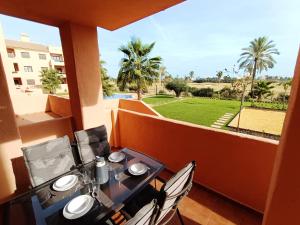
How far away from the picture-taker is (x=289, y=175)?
111 cm

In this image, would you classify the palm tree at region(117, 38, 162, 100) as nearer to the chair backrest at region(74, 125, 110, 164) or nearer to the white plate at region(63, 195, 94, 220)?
the chair backrest at region(74, 125, 110, 164)

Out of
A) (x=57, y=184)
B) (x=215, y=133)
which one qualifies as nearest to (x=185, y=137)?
(x=215, y=133)

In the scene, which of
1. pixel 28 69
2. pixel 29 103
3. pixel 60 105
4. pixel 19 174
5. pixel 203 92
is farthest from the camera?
pixel 203 92

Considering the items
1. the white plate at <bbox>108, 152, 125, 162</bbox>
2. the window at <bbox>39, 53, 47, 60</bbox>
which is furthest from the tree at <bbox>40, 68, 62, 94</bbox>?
the white plate at <bbox>108, 152, 125, 162</bbox>

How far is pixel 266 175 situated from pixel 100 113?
3.05m

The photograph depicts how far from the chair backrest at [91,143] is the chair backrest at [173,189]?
128cm

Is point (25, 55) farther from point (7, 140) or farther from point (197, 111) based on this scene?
point (7, 140)

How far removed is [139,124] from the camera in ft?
10.4

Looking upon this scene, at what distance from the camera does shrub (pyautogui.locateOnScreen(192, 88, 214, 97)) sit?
2403 centimetres

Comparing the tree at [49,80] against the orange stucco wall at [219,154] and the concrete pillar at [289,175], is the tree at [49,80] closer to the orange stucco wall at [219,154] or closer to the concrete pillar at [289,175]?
the orange stucco wall at [219,154]

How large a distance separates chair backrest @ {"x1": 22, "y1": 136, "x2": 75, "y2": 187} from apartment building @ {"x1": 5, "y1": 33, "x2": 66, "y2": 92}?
928 inches

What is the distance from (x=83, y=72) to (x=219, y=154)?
2.81m

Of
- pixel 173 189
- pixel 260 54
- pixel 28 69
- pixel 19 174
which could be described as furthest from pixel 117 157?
pixel 28 69

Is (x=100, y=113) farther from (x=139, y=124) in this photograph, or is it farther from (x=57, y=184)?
(x=57, y=184)
